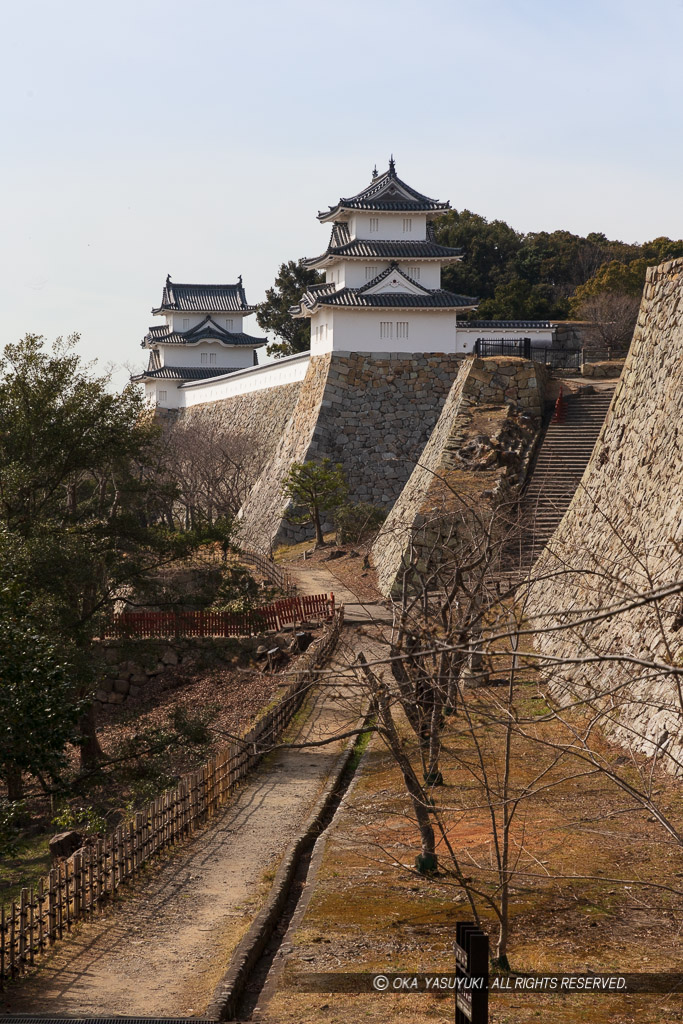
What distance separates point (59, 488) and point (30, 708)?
9.81m

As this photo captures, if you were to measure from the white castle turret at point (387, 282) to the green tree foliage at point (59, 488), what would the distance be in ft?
52.9

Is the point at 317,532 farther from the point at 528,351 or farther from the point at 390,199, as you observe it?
the point at 390,199

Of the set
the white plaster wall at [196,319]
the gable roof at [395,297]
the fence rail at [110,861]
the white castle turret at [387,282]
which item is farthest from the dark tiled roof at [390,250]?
the fence rail at [110,861]

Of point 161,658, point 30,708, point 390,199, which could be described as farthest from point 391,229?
point 30,708

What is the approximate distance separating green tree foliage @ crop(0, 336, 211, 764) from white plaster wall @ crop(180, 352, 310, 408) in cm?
1947

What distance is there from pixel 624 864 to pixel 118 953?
4029 mm

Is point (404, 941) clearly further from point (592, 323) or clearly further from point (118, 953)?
point (592, 323)

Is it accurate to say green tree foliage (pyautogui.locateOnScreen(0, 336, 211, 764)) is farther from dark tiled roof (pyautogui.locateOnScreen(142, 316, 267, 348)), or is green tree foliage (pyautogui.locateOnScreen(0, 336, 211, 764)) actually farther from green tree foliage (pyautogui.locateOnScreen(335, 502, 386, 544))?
dark tiled roof (pyautogui.locateOnScreen(142, 316, 267, 348))

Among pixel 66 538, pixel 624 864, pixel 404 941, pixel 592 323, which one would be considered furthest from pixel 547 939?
pixel 592 323

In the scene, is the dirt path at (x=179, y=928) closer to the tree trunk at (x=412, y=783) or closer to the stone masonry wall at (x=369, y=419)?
the tree trunk at (x=412, y=783)


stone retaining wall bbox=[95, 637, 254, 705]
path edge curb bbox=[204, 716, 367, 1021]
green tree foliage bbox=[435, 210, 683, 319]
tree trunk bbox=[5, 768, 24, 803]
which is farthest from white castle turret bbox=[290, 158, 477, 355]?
tree trunk bbox=[5, 768, 24, 803]

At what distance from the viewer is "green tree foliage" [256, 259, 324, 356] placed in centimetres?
5384

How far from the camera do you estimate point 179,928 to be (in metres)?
8.58

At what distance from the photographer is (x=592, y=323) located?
130 feet
